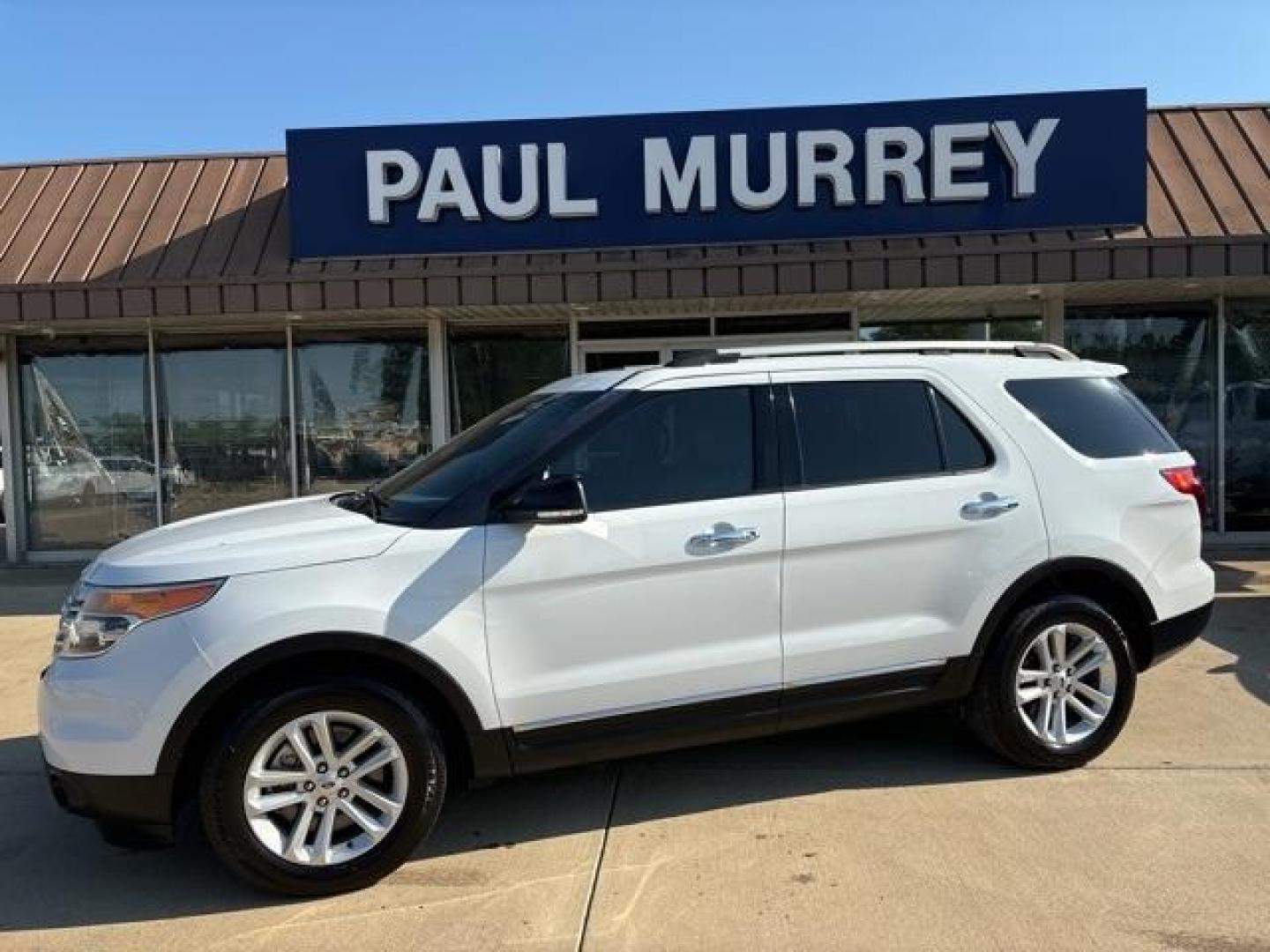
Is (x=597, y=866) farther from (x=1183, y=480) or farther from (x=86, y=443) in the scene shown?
(x=86, y=443)

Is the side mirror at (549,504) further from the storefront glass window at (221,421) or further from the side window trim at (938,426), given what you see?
the storefront glass window at (221,421)

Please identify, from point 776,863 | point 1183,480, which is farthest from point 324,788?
point 1183,480

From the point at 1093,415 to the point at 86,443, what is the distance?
33.5 ft

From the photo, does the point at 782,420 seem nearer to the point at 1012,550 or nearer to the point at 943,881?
the point at 1012,550

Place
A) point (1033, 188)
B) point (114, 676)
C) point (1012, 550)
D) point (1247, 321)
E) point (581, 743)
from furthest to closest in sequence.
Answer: point (1247, 321) < point (1033, 188) < point (1012, 550) < point (581, 743) < point (114, 676)

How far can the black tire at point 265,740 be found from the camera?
3.56 meters

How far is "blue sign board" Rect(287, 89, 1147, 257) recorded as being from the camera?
9094mm

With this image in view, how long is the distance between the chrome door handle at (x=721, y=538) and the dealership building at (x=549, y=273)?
17.2 ft

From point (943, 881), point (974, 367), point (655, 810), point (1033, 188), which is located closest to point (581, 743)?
point (655, 810)

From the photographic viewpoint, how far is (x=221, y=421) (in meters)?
11.2

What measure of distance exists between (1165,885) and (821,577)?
1.56 meters

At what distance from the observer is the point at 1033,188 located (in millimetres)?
9086

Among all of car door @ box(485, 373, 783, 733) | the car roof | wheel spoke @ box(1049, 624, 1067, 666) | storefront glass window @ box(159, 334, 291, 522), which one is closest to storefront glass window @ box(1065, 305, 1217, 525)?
the car roof

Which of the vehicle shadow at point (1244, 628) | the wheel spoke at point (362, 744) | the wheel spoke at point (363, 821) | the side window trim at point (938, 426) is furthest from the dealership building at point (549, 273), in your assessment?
the wheel spoke at point (363, 821)
